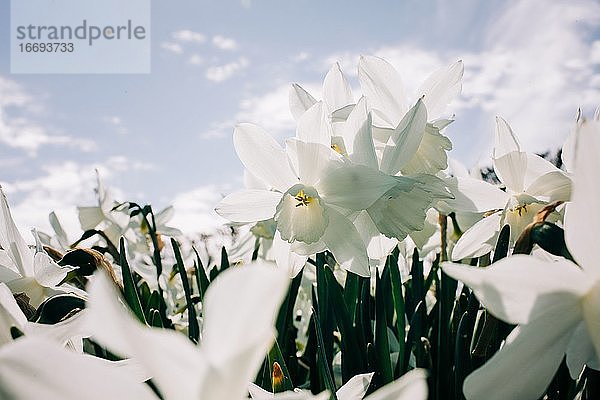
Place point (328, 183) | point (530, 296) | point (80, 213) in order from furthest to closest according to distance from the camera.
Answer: point (80, 213), point (328, 183), point (530, 296)

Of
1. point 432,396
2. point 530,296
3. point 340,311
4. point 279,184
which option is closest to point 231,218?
point 279,184

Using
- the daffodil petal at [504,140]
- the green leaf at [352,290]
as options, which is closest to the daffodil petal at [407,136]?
the daffodil petal at [504,140]

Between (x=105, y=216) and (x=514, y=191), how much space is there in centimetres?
191

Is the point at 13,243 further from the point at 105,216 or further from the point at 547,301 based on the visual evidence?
the point at 105,216

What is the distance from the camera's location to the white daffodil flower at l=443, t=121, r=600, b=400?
516 mm

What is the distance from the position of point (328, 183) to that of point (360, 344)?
13.9 inches

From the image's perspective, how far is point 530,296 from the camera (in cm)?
53

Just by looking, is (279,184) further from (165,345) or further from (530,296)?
(165,345)

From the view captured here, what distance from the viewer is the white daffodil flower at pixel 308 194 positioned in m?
Answer: 1.04

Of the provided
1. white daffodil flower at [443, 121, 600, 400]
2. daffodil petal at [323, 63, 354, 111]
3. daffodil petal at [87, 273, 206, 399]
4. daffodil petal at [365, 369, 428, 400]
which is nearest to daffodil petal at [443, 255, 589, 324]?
white daffodil flower at [443, 121, 600, 400]

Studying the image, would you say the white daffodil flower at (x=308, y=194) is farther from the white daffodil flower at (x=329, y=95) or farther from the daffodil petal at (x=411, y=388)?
the daffodil petal at (x=411, y=388)

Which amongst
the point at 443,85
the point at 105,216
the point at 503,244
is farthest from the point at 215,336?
the point at 105,216

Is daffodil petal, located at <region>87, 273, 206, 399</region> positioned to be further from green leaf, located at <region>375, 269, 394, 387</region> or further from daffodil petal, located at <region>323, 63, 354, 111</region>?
daffodil petal, located at <region>323, 63, 354, 111</region>

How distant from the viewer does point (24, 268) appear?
96cm
